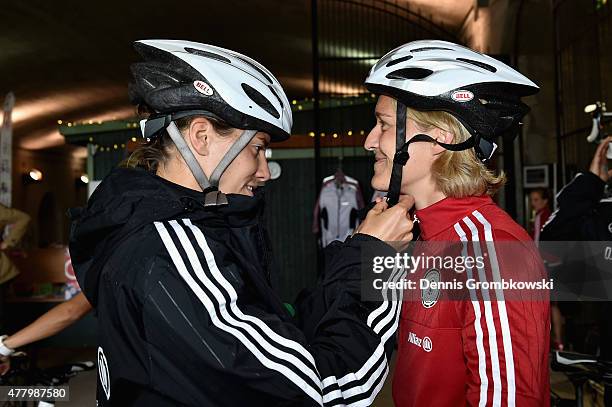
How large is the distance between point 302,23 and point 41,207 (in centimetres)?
1137

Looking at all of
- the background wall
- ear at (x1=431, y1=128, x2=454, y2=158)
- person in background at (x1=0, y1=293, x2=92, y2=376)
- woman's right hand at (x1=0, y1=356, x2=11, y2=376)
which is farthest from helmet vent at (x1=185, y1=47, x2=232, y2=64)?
the background wall

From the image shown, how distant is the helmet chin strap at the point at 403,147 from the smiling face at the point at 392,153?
2 cm

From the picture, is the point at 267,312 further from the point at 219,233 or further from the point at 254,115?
the point at 254,115

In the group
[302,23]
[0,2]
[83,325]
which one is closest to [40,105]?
[0,2]

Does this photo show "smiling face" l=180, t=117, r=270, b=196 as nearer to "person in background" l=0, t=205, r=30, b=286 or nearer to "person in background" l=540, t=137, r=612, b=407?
"person in background" l=540, t=137, r=612, b=407

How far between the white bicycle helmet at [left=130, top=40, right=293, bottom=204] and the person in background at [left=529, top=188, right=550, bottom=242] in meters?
4.97

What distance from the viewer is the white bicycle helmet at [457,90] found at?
1.36m

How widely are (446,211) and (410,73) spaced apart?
0.35 metres

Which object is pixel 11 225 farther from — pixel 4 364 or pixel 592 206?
pixel 592 206

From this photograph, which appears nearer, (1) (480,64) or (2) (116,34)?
(1) (480,64)

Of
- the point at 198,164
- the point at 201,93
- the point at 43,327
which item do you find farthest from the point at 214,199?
the point at 43,327

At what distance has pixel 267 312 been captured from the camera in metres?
1.02

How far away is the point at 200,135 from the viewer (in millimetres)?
1144

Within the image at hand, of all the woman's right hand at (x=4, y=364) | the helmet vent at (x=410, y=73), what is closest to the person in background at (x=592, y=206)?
the helmet vent at (x=410, y=73)
